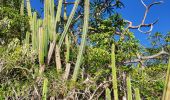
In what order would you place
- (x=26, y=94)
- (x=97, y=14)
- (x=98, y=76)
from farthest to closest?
(x=97, y=14) → (x=98, y=76) → (x=26, y=94)

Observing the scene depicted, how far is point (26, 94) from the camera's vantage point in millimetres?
7398

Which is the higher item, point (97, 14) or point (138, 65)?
point (97, 14)

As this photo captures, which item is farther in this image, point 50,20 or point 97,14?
point 97,14

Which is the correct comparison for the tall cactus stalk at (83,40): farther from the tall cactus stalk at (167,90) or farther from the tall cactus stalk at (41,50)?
the tall cactus stalk at (167,90)

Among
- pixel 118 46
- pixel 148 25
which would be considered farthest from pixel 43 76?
pixel 148 25

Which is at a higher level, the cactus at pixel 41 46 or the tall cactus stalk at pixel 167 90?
the tall cactus stalk at pixel 167 90

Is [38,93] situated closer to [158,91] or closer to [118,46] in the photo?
[118,46]

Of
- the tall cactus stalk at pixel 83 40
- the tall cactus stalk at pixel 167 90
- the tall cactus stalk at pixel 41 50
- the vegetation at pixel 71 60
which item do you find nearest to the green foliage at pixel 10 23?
the vegetation at pixel 71 60

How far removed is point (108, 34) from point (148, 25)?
5.31 ft

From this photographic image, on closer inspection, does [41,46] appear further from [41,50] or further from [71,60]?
[71,60]

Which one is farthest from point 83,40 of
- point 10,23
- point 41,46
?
point 10,23

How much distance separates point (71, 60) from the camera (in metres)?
9.06

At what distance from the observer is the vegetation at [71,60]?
303 inches

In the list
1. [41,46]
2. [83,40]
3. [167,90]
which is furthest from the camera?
[41,46]
